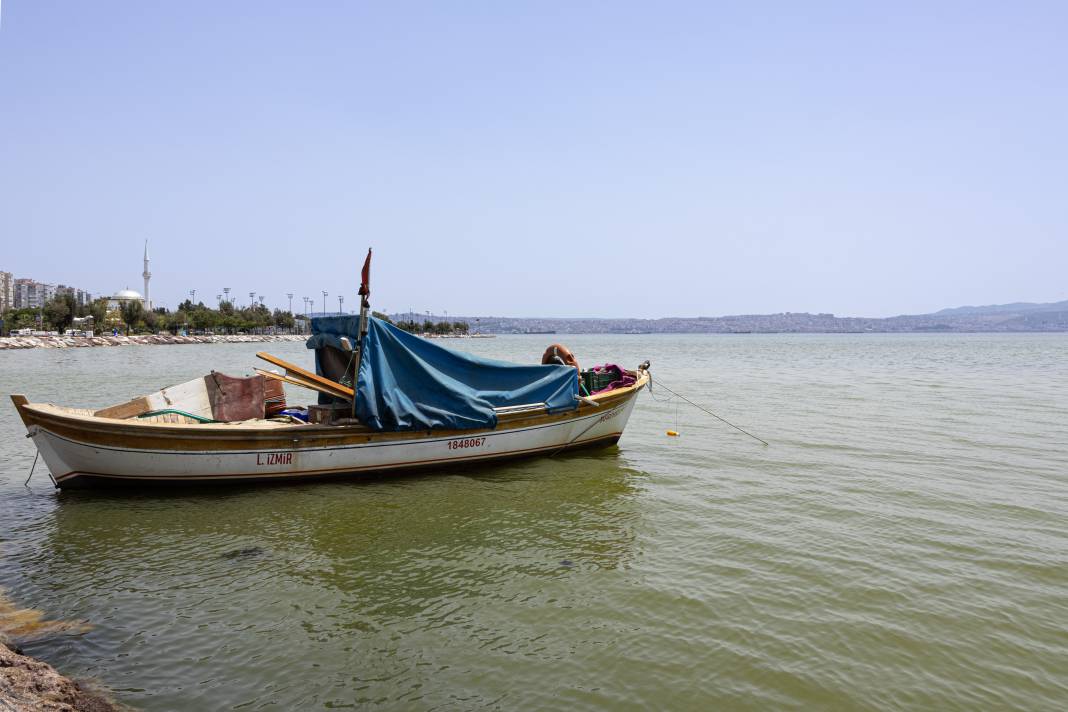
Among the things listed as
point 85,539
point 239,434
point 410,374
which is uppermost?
point 410,374

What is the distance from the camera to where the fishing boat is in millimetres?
11250

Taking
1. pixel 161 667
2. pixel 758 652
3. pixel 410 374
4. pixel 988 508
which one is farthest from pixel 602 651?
pixel 988 508

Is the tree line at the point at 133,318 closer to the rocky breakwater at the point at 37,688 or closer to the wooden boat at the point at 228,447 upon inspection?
the wooden boat at the point at 228,447

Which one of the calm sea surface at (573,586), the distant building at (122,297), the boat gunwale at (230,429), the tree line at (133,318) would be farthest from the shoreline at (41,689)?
the distant building at (122,297)

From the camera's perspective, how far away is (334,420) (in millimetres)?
12680

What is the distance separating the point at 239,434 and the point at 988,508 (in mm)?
13239

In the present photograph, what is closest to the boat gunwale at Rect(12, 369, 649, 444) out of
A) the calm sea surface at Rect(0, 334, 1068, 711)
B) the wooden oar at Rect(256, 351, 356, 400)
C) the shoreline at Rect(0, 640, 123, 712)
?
the wooden oar at Rect(256, 351, 356, 400)

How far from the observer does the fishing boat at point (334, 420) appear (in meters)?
11.2

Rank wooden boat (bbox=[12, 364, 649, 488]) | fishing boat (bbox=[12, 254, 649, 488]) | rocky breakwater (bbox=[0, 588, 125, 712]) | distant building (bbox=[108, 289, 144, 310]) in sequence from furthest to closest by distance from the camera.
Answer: distant building (bbox=[108, 289, 144, 310]), fishing boat (bbox=[12, 254, 649, 488]), wooden boat (bbox=[12, 364, 649, 488]), rocky breakwater (bbox=[0, 588, 125, 712])

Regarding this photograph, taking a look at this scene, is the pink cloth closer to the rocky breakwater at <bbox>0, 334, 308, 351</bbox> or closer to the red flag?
the red flag

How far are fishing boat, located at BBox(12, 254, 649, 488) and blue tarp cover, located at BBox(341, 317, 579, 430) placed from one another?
0.07 feet

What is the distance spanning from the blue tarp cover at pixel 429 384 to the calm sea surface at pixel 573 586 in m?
1.36

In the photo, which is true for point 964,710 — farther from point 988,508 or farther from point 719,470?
point 719,470

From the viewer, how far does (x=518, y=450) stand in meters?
14.7
